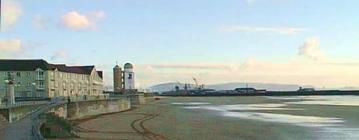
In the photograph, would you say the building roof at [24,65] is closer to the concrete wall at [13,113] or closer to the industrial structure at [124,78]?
the industrial structure at [124,78]

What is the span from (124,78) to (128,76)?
167 centimetres

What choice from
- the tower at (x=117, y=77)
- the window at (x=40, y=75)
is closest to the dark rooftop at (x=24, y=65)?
the window at (x=40, y=75)

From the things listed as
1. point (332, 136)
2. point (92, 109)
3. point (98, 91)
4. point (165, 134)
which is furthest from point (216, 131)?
point (98, 91)

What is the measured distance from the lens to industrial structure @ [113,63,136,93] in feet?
379

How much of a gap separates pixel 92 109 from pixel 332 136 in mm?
28891

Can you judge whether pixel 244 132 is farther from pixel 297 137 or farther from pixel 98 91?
pixel 98 91

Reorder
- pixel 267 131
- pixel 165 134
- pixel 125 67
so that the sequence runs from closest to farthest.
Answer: pixel 165 134 → pixel 267 131 → pixel 125 67

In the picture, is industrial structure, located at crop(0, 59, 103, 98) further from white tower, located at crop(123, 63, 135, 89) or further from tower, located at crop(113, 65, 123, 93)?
tower, located at crop(113, 65, 123, 93)

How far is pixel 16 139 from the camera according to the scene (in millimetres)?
17422

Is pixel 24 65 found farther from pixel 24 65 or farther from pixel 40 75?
pixel 40 75

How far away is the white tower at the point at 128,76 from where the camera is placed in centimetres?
11579

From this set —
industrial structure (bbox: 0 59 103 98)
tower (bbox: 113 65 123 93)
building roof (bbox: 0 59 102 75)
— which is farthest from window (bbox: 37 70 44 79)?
tower (bbox: 113 65 123 93)

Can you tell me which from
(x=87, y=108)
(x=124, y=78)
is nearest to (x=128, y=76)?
Result: (x=124, y=78)

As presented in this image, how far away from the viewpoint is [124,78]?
393ft
